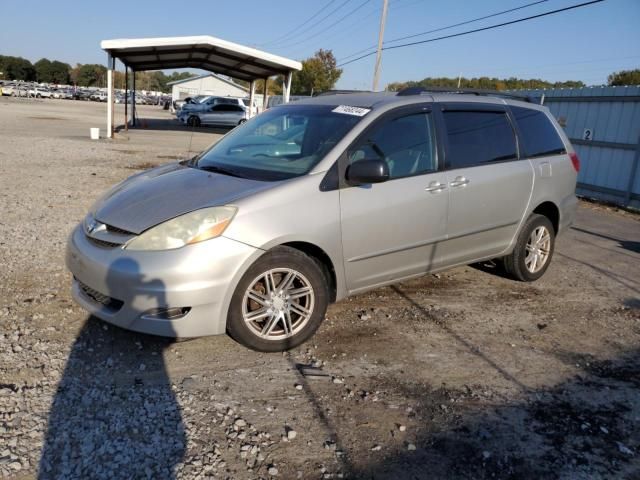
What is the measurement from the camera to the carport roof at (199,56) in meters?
20.0

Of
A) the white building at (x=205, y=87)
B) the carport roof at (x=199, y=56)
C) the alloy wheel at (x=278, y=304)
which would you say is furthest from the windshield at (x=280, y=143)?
the white building at (x=205, y=87)

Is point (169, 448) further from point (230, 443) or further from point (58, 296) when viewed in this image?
point (58, 296)

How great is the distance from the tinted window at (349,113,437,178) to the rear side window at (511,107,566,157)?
1361mm

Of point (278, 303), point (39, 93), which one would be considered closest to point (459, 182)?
point (278, 303)

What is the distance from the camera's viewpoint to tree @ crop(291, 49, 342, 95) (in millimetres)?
58438

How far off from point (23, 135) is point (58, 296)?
56.7 ft

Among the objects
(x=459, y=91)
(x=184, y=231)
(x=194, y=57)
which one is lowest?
(x=184, y=231)

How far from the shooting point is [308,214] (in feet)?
12.3

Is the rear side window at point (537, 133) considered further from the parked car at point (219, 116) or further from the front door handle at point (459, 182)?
the parked car at point (219, 116)

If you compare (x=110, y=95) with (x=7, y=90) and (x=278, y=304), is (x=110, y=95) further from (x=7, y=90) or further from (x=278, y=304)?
(x=7, y=90)

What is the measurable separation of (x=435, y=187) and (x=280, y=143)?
1343 millimetres

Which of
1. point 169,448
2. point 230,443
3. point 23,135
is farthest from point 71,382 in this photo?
point 23,135

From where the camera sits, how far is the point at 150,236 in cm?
345

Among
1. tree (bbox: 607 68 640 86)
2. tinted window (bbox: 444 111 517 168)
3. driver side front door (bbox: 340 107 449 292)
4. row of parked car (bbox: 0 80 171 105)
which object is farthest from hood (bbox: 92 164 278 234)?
row of parked car (bbox: 0 80 171 105)
